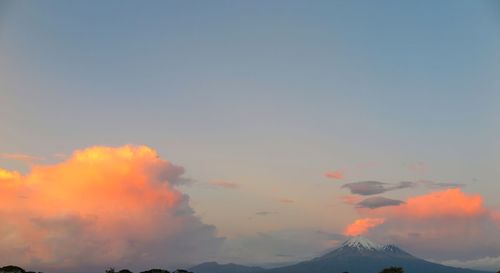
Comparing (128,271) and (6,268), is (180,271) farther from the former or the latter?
(6,268)

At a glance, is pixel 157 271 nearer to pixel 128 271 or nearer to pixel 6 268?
pixel 128 271

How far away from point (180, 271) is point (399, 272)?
82.8 metres

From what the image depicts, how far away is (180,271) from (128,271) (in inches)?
797

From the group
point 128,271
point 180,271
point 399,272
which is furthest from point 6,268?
point 399,272

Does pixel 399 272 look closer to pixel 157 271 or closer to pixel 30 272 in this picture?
pixel 157 271

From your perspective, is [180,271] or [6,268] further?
[180,271]

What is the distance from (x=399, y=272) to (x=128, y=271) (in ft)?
336

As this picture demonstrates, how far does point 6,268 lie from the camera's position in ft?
559

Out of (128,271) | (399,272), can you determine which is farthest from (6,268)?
(399,272)

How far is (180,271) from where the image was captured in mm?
186875

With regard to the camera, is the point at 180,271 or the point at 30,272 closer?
the point at 30,272

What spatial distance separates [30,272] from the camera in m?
174

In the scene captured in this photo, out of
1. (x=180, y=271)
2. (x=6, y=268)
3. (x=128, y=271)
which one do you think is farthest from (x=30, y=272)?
(x=180, y=271)

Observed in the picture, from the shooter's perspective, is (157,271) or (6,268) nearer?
(6,268)
